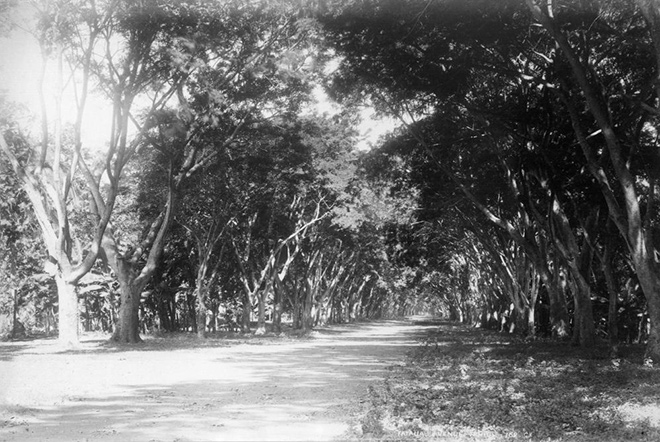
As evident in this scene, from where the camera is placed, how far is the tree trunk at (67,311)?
1964 cm

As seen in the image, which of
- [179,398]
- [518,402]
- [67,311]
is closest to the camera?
[518,402]

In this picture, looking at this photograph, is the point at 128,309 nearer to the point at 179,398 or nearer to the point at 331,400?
the point at 179,398

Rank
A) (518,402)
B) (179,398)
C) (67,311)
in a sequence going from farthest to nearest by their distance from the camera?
1. (67,311)
2. (179,398)
3. (518,402)

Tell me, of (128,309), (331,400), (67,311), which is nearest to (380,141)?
(128,309)

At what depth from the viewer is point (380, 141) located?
23.2m

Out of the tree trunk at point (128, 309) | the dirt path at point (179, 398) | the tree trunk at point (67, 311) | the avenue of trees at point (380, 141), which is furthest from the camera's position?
the tree trunk at point (128, 309)

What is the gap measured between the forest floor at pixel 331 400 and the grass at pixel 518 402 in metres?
0.03

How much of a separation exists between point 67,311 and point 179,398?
12.3 meters

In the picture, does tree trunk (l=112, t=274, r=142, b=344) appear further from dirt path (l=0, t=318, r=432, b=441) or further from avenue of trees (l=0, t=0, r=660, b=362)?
dirt path (l=0, t=318, r=432, b=441)

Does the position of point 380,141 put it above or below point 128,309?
above

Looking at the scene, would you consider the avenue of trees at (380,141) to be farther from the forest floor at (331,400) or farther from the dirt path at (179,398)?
the dirt path at (179,398)

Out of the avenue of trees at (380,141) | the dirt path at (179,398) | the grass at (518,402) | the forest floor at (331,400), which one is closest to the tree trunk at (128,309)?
the avenue of trees at (380,141)

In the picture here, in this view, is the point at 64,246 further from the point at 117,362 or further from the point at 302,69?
the point at 302,69

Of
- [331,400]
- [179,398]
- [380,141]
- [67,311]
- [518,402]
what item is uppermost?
[380,141]
